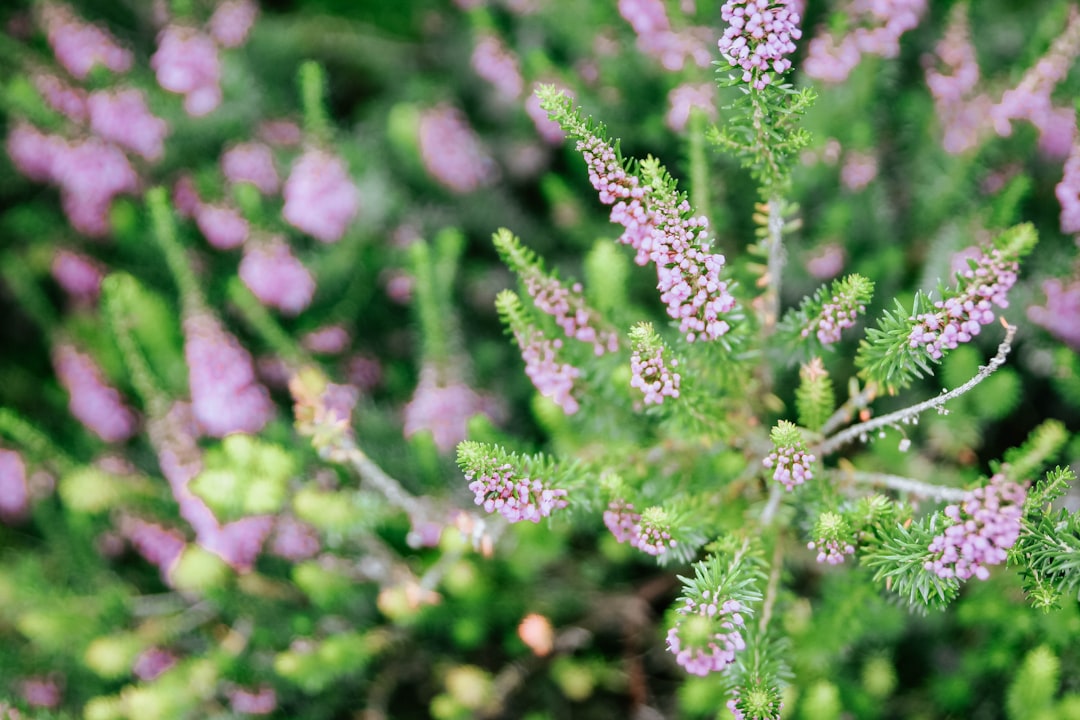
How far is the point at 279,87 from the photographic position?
2.81m

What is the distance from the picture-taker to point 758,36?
1.08 metres

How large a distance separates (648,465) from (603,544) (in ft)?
1.27

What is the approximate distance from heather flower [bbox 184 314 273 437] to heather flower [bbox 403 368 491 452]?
459 mm

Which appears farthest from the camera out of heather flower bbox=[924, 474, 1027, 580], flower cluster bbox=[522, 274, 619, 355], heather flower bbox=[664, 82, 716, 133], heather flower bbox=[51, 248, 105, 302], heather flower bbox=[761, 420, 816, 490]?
heather flower bbox=[51, 248, 105, 302]

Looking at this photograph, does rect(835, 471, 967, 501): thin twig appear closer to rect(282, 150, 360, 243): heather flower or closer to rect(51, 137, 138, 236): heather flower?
rect(282, 150, 360, 243): heather flower

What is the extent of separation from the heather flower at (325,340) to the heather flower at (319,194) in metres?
0.31

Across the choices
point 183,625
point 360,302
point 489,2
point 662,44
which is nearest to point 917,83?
point 662,44

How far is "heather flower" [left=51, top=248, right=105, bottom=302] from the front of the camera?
2.74m

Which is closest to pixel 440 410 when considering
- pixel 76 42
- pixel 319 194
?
pixel 319 194

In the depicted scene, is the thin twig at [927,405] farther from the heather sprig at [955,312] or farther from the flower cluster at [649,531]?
the flower cluster at [649,531]

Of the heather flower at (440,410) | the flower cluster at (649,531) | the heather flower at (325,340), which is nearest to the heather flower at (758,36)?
the flower cluster at (649,531)

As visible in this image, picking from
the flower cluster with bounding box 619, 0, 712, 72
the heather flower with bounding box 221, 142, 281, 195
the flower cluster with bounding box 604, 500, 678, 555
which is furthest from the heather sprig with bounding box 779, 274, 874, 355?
the heather flower with bounding box 221, 142, 281, 195

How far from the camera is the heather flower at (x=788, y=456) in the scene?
1.17m

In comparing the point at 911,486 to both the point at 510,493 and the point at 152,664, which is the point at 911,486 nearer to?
the point at 510,493
